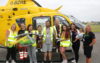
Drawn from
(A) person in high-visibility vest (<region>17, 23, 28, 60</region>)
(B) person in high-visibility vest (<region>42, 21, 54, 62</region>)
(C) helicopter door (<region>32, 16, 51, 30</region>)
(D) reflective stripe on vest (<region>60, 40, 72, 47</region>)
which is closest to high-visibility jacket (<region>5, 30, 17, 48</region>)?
(A) person in high-visibility vest (<region>17, 23, 28, 60</region>)

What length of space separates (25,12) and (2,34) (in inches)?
61.8

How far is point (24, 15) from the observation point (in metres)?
12.5

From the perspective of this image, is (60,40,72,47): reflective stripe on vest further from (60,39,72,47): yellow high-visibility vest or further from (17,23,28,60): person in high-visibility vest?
(17,23,28,60): person in high-visibility vest

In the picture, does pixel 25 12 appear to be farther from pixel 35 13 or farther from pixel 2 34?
pixel 2 34

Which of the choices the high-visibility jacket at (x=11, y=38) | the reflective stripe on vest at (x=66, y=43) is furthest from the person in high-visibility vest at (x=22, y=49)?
the reflective stripe on vest at (x=66, y=43)

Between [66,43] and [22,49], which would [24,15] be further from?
[66,43]

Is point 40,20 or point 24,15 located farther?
point 24,15

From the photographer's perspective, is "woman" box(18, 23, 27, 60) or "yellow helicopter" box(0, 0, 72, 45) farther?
"yellow helicopter" box(0, 0, 72, 45)

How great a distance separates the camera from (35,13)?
12680mm

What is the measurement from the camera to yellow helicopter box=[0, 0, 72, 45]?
1219 cm

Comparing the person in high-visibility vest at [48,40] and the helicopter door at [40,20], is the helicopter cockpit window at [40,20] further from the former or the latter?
the person in high-visibility vest at [48,40]

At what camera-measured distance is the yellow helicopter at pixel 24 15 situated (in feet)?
40.0

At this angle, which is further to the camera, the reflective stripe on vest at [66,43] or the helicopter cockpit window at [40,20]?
the helicopter cockpit window at [40,20]

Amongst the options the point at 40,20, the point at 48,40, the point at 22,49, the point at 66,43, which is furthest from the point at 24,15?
the point at 66,43
